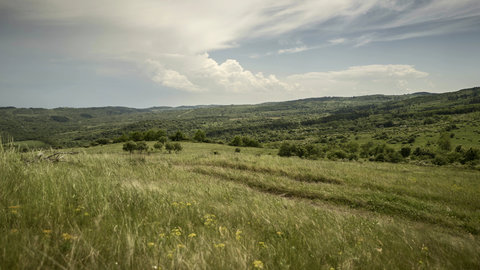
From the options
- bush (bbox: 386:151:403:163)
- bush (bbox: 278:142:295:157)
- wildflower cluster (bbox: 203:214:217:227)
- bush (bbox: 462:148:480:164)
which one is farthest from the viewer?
bush (bbox: 278:142:295:157)

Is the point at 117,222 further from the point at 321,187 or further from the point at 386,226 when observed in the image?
the point at 321,187

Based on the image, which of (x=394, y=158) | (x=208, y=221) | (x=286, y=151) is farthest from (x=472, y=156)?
(x=208, y=221)

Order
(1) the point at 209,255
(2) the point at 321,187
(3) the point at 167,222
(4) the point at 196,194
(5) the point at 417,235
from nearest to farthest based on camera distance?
(1) the point at 209,255
(3) the point at 167,222
(5) the point at 417,235
(4) the point at 196,194
(2) the point at 321,187

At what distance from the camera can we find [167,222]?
4.27 metres

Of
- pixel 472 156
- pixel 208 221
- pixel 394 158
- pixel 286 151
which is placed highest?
pixel 208 221

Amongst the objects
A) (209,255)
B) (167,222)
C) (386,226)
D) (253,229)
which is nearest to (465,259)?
(386,226)

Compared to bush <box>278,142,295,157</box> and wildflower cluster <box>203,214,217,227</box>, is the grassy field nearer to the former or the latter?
wildflower cluster <box>203,214,217,227</box>

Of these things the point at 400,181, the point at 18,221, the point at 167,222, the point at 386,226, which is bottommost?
the point at 400,181

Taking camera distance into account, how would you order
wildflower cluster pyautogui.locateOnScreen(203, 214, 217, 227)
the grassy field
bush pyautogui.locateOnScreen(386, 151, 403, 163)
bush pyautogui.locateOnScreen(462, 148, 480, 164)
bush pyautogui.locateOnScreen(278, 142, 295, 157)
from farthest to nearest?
bush pyautogui.locateOnScreen(278, 142, 295, 157) < bush pyautogui.locateOnScreen(386, 151, 403, 163) < bush pyautogui.locateOnScreen(462, 148, 480, 164) < wildflower cluster pyautogui.locateOnScreen(203, 214, 217, 227) < the grassy field

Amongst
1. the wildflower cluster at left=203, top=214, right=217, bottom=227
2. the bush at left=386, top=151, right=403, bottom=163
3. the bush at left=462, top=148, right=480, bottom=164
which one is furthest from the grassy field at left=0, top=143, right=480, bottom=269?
the bush at left=386, top=151, right=403, bottom=163

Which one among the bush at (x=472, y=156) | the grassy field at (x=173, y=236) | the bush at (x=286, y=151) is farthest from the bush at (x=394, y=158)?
the grassy field at (x=173, y=236)

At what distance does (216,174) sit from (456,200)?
13223 mm

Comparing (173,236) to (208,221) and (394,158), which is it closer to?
(208,221)

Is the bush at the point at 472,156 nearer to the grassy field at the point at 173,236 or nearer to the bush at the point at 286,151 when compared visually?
the bush at the point at 286,151
